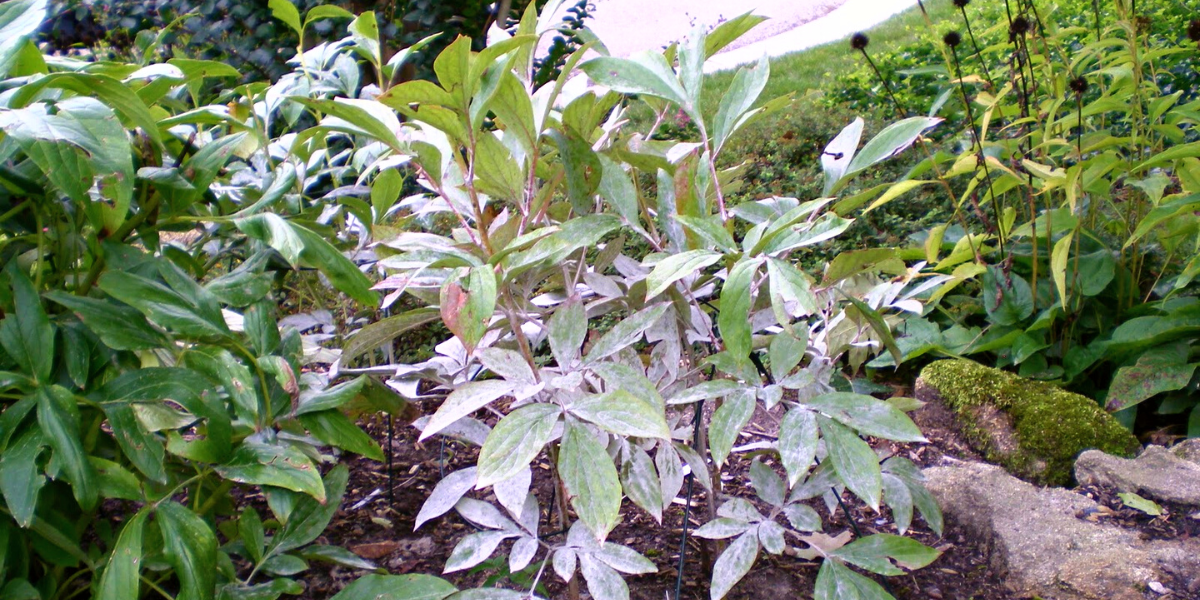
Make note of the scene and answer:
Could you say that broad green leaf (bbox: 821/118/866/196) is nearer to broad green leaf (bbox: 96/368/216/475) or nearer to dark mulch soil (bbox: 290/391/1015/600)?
dark mulch soil (bbox: 290/391/1015/600)

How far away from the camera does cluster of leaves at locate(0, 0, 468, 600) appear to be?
1233 mm

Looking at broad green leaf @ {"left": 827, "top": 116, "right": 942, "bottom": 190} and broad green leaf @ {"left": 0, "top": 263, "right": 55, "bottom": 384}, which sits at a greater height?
broad green leaf @ {"left": 0, "top": 263, "right": 55, "bottom": 384}

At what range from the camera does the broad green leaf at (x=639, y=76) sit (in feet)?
4.40

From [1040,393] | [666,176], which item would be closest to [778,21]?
[1040,393]

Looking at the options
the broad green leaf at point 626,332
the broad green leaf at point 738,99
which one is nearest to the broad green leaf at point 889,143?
the broad green leaf at point 738,99

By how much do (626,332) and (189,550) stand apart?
0.76m

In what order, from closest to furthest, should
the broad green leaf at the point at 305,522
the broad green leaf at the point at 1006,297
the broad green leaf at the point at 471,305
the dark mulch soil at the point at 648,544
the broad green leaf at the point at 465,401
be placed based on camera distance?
the broad green leaf at the point at 471,305
the broad green leaf at the point at 465,401
the broad green leaf at the point at 305,522
the dark mulch soil at the point at 648,544
the broad green leaf at the point at 1006,297

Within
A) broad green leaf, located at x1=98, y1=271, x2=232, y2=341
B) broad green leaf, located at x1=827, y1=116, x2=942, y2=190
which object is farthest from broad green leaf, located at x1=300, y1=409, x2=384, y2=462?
broad green leaf, located at x1=827, y1=116, x2=942, y2=190

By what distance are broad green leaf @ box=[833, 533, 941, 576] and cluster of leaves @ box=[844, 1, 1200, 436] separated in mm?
1196

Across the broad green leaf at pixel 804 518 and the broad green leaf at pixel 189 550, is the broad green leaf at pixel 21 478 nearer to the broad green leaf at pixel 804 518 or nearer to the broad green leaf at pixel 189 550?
the broad green leaf at pixel 189 550

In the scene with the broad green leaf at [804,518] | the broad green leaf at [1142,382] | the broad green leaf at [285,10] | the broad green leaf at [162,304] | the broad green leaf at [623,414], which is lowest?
the broad green leaf at [1142,382]

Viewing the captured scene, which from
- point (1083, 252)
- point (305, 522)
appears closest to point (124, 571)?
point (305, 522)

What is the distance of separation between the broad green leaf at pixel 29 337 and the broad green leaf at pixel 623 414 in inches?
31.4

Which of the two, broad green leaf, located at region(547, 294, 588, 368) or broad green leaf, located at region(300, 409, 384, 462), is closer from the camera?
broad green leaf, located at region(547, 294, 588, 368)
